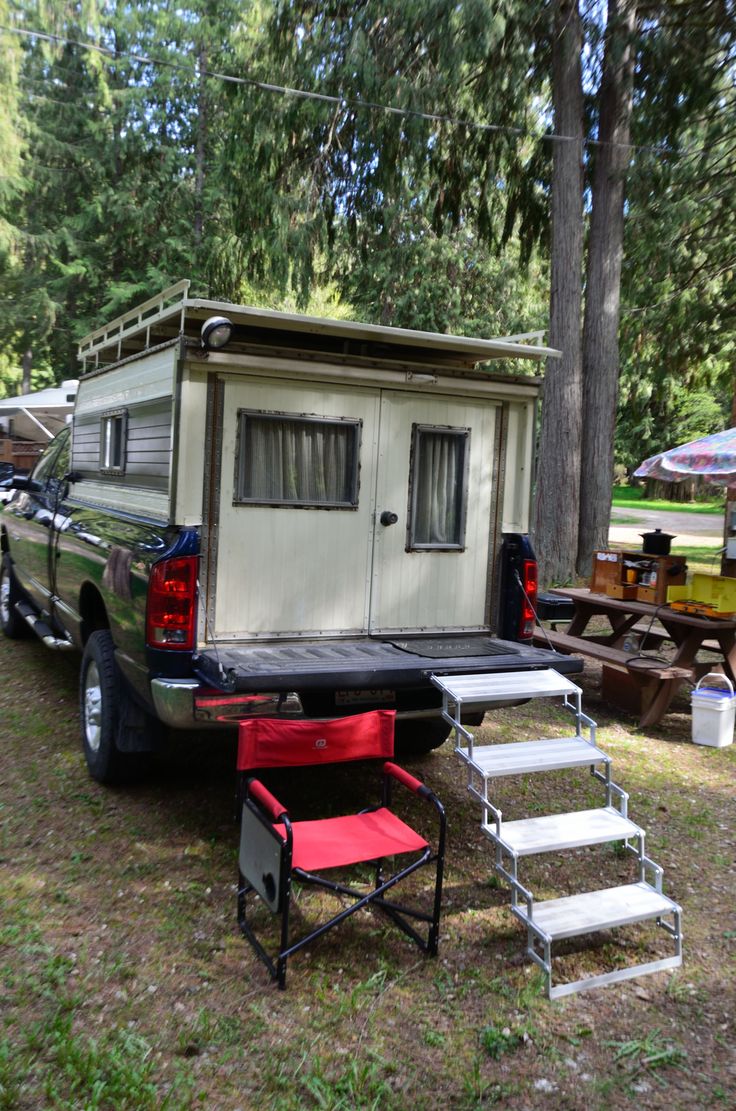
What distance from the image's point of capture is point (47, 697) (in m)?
6.19

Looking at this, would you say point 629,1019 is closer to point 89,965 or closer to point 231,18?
point 89,965

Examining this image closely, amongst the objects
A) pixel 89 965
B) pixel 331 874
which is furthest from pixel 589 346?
pixel 89 965

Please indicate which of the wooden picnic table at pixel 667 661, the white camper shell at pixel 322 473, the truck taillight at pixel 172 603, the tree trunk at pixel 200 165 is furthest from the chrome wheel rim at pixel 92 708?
the tree trunk at pixel 200 165

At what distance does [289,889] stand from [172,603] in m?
1.35

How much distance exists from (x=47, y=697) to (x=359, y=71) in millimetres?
8751

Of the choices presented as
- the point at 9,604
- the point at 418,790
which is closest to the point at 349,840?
the point at 418,790

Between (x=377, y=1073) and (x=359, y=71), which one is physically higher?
(x=359, y=71)

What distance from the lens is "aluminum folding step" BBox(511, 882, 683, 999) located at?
3.06m

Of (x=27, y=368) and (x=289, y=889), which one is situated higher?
(x=27, y=368)

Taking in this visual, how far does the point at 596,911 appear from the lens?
128 inches

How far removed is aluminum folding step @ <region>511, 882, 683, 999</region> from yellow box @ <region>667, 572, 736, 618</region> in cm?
329

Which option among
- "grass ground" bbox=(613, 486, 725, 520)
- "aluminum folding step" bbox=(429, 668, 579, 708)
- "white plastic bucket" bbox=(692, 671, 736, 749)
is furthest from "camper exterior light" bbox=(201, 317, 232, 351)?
"grass ground" bbox=(613, 486, 725, 520)

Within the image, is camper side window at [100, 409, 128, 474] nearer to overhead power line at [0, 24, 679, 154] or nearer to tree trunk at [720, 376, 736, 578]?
tree trunk at [720, 376, 736, 578]

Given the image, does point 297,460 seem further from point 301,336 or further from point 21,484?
point 21,484
